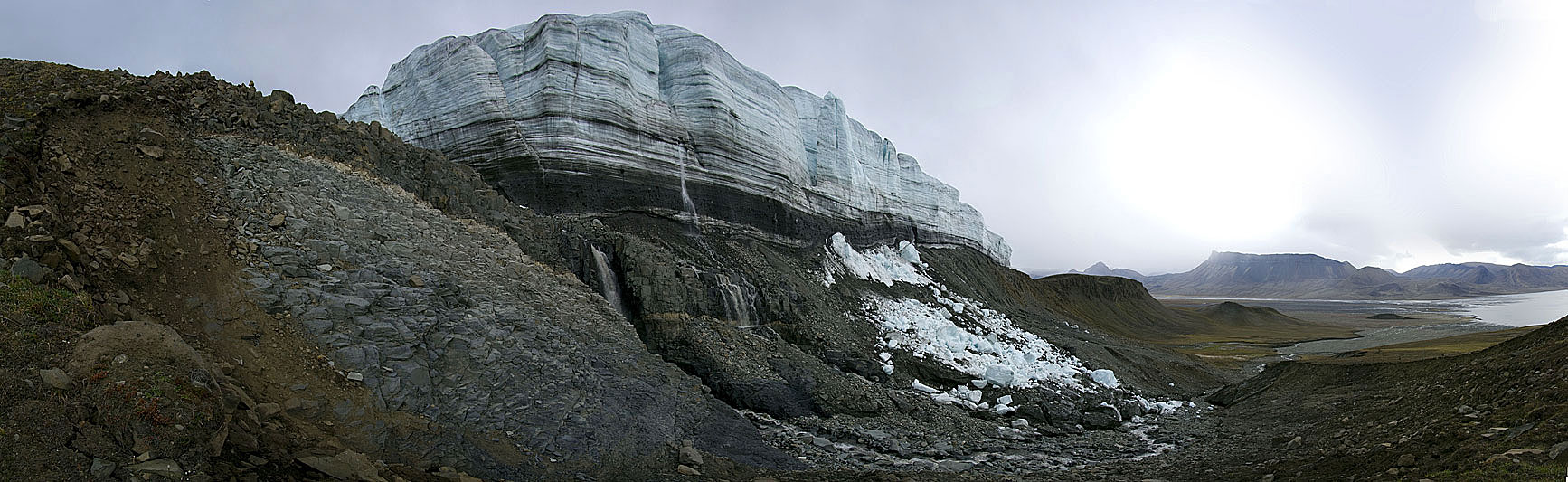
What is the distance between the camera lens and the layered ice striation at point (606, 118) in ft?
72.6

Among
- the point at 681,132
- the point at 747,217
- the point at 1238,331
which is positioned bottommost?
the point at 1238,331

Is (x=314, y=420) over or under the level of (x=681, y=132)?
under

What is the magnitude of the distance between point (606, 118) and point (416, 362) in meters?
15.3

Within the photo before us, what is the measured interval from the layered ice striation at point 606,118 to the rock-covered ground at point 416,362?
5109 millimetres

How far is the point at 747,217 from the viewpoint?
28.8m

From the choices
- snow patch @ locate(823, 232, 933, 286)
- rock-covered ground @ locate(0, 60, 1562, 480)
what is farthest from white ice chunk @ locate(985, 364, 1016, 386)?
snow patch @ locate(823, 232, 933, 286)

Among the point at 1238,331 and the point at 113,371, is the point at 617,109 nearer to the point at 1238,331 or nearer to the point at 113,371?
the point at 113,371

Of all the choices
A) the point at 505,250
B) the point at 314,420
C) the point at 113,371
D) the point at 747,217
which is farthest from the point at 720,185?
the point at 113,371

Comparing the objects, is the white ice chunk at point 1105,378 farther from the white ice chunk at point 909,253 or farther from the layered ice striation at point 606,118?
the white ice chunk at point 909,253

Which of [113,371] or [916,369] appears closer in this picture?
[113,371]

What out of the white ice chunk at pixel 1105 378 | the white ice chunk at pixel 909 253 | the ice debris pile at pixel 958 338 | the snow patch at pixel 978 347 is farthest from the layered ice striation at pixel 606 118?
the white ice chunk at pixel 1105 378

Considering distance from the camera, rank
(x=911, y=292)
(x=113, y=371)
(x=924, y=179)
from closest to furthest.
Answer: (x=113, y=371)
(x=911, y=292)
(x=924, y=179)

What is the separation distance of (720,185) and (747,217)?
2243mm

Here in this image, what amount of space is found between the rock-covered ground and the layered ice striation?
201 inches
